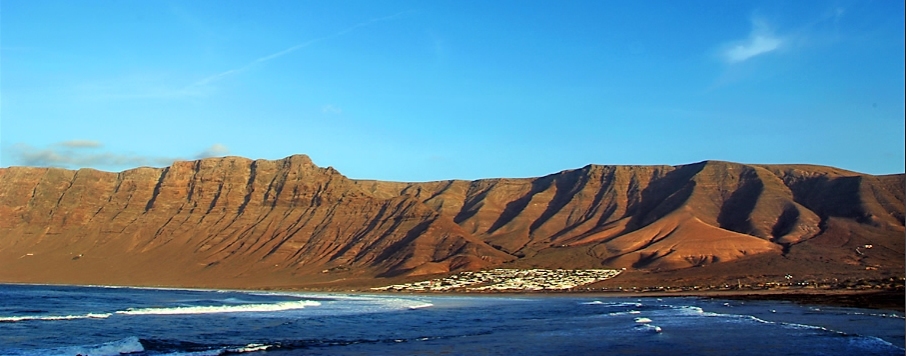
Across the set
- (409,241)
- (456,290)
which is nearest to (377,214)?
(409,241)

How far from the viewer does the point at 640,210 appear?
15088 cm

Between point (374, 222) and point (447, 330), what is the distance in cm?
9742

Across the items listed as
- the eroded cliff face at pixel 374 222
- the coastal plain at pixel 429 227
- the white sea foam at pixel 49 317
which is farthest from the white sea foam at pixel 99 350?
the eroded cliff face at pixel 374 222

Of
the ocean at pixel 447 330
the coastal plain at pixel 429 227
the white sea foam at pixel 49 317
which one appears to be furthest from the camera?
the coastal plain at pixel 429 227

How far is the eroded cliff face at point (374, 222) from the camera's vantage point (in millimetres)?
119125

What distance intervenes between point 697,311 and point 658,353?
78.6 ft

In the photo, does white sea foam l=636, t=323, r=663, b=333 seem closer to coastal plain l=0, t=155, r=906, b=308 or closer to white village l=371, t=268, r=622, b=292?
coastal plain l=0, t=155, r=906, b=308

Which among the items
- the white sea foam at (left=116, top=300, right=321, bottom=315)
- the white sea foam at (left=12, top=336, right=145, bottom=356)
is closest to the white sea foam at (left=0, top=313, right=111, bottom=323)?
the white sea foam at (left=116, top=300, right=321, bottom=315)

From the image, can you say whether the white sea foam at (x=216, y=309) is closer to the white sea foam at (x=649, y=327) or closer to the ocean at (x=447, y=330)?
the ocean at (x=447, y=330)

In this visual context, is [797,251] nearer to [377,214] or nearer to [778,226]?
[778,226]


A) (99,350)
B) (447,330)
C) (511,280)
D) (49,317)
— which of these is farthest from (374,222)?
(99,350)

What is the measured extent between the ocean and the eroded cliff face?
2440 inches

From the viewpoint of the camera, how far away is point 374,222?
134 meters

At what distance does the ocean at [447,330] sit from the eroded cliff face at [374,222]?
203 ft
